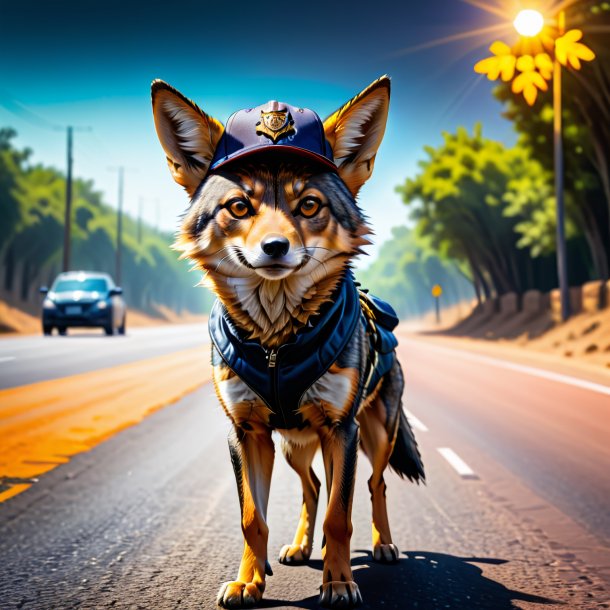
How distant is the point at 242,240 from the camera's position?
2.95 metres

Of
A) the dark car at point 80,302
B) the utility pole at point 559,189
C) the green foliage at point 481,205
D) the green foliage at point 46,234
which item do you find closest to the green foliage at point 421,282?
the green foliage at point 46,234

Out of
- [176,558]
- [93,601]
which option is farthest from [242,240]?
[176,558]

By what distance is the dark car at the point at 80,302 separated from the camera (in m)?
27.0

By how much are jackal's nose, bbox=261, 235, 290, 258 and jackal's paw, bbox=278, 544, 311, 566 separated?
77.5 inches

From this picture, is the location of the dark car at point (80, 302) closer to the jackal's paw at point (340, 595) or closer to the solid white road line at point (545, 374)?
the solid white road line at point (545, 374)

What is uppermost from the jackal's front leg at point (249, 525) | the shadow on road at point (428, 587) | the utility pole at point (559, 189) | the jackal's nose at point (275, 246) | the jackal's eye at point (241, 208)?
the utility pole at point (559, 189)

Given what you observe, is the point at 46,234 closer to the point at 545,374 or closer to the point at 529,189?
the point at 529,189

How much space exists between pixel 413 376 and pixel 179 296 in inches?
5191

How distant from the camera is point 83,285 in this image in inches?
1100

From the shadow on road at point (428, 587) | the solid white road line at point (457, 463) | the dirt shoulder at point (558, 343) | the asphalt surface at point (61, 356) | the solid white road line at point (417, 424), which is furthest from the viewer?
the dirt shoulder at point (558, 343)

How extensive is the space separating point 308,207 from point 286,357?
62 centimetres

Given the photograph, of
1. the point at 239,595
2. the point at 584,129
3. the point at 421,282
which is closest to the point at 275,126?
the point at 239,595

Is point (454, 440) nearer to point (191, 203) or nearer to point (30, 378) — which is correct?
point (191, 203)

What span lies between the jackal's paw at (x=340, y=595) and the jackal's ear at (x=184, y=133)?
172 centimetres
